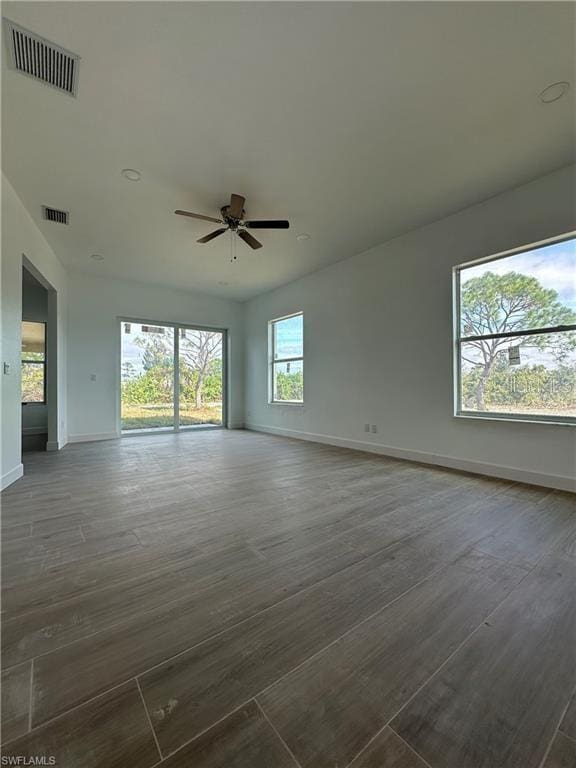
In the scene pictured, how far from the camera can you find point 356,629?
135 cm

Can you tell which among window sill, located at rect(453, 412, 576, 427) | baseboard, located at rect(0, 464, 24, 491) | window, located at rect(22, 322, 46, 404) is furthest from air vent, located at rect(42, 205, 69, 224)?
window sill, located at rect(453, 412, 576, 427)

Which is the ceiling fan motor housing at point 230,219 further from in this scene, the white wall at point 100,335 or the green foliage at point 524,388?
the white wall at point 100,335

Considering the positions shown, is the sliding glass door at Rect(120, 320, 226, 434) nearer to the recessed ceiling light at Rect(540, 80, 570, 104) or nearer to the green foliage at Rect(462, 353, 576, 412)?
the green foliage at Rect(462, 353, 576, 412)

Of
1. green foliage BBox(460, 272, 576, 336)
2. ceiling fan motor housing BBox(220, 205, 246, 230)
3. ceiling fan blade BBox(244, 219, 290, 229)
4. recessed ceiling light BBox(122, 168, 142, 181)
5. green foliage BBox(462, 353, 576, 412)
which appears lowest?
green foliage BBox(462, 353, 576, 412)

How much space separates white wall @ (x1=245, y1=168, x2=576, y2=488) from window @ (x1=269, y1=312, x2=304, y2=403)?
0.26 meters

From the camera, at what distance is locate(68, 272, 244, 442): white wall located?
19.3ft

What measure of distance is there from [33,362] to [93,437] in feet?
8.37

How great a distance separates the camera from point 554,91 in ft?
7.48

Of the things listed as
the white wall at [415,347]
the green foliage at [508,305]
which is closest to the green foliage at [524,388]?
the white wall at [415,347]

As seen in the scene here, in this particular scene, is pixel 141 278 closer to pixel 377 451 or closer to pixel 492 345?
pixel 377 451

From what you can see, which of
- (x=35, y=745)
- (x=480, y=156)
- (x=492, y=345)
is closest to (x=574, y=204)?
(x=480, y=156)

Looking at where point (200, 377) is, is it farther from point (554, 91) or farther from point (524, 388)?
point (554, 91)

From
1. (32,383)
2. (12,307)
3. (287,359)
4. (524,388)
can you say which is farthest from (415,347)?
(32,383)

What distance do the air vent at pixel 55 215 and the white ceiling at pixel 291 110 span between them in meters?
0.10
